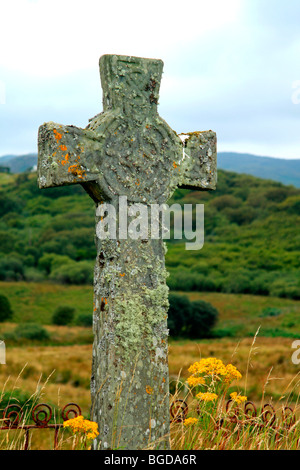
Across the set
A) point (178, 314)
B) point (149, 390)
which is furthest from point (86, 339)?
point (149, 390)

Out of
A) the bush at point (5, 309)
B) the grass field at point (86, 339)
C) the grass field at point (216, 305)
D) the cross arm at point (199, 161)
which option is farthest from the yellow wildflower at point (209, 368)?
the bush at point (5, 309)

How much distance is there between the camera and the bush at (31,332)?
53.8 meters

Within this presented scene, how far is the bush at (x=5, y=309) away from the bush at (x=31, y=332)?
23.8 ft

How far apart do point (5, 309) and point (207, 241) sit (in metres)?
39.9

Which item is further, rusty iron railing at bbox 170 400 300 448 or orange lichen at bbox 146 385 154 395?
rusty iron railing at bbox 170 400 300 448

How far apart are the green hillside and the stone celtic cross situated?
64.7 m

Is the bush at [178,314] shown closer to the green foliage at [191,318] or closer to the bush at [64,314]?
the green foliage at [191,318]

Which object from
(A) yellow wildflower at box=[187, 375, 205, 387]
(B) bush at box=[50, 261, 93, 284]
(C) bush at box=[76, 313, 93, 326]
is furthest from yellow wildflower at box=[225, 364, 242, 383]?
(B) bush at box=[50, 261, 93, 284]

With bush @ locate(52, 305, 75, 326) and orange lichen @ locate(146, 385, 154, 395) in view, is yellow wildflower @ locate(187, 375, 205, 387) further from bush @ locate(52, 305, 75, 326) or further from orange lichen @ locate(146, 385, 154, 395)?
bush @ locate(52, 305, 75, 326)

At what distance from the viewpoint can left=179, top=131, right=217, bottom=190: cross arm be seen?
4.98 m

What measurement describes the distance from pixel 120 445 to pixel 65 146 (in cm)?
246

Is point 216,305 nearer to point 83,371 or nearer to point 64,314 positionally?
point 64,314

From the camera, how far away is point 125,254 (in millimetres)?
4465

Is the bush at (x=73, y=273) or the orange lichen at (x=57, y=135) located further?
the bush at (x=73, y=273)
